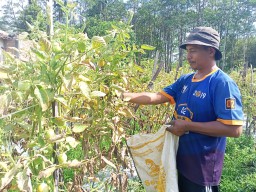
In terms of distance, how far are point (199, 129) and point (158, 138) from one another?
296 mm

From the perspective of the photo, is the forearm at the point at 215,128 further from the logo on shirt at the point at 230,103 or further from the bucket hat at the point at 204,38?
the bucket hat at the point at 204,38

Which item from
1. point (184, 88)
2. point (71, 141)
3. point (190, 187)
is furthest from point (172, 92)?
point (71, 141)

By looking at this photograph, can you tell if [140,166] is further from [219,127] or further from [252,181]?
[252,181]

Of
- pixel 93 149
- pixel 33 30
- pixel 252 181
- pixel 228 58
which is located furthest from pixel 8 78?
pixel 228 58

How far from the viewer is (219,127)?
157 centimetres

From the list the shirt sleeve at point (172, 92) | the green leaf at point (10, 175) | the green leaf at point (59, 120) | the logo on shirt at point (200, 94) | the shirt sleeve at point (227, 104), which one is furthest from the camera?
the shirt sleeve at point (172, 92)

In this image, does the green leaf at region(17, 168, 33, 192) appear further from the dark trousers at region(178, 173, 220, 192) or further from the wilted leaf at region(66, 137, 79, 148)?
the dark trousers at region(178, 173, 220, 192)

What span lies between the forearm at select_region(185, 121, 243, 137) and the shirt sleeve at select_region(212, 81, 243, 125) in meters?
0.02

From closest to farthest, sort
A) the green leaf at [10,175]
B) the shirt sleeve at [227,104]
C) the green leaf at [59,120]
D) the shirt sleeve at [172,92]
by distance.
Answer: the green leaf at [10,175] → the green leaf at [59,120] → the shirt sleeve at [227,104] → the shirt sleeve at [172,92]

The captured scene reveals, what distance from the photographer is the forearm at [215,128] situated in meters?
1.57

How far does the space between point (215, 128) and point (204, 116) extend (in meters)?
0.12

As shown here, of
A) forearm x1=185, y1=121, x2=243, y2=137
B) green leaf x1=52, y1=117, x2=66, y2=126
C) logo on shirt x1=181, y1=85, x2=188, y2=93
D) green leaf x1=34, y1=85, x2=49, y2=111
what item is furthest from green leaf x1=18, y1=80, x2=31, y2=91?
logo on shirt x1=181, y1=85, x2=188, y2=93

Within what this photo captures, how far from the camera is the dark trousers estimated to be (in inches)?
68.6

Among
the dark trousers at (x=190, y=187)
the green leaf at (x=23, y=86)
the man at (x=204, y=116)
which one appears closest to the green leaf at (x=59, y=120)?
the green leaf at (x=23, y=86)
